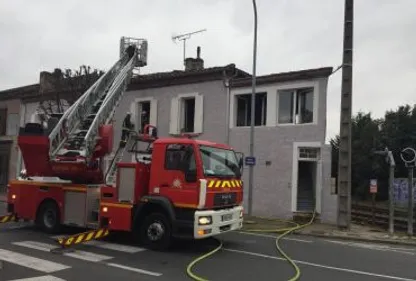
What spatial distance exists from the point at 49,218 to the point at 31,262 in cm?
443

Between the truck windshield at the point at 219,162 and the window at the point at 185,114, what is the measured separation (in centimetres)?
1091

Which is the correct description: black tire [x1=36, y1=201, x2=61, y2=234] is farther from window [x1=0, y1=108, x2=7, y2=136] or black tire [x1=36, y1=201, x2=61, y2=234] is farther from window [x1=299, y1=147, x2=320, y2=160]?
window [x1=0, y1=108, x2=7, y2=136]

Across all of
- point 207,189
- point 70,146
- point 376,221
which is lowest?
point 376,221

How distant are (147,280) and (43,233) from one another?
6.41m

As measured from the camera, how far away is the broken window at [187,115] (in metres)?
24.2

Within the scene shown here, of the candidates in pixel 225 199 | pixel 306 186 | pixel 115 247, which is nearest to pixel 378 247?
pixel 225 199

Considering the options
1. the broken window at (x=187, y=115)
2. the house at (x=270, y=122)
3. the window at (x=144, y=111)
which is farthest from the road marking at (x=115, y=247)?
the window at (x=144, y=111)

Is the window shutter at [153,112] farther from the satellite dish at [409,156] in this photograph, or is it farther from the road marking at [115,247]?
the road marking at [115,247]

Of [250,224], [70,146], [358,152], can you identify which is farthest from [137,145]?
[358,152]

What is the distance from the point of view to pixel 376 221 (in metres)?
24.1

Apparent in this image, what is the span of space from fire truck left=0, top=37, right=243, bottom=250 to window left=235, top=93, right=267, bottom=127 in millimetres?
7911

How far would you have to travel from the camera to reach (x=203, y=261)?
10.3 meters

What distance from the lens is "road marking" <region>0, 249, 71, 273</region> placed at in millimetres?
9152

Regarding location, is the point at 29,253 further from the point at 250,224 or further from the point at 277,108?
the point at 277,108
